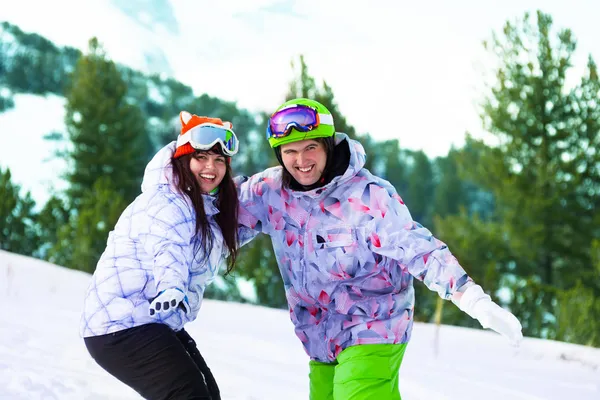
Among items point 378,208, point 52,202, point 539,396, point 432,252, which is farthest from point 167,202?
point 52,202

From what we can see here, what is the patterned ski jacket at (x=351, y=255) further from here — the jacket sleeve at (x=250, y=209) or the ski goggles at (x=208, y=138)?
the ski goggles at (x=208, y=138)

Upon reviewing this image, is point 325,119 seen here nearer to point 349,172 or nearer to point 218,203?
point 349,172

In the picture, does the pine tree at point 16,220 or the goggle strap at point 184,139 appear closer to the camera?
the goggle strap at point 184,139

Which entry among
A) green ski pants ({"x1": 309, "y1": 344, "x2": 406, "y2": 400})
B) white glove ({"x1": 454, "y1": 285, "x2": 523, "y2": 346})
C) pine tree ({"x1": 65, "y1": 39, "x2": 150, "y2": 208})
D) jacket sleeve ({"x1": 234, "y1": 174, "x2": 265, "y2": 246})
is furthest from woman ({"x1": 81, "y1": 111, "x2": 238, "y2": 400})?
pine tree ({"x1": 65, "y1": 39, "x2": 150, "y2": 208})

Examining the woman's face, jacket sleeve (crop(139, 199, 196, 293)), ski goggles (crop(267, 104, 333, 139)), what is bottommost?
jacket sleeve (crop(139, 199, 196, 293))

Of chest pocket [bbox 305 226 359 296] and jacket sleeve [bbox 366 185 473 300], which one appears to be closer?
jacket sleeve [bbox 366 185 473 300]

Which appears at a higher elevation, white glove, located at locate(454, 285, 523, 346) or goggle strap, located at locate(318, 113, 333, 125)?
goggle strap, located at locate(318, 113, 333, 125)

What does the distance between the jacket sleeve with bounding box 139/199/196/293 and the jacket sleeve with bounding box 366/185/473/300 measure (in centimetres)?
62

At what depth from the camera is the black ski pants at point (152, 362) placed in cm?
187

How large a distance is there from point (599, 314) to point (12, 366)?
10.1m

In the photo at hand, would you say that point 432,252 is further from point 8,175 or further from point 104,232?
point 8,175

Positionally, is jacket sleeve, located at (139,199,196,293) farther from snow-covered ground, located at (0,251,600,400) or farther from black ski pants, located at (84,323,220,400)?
snow-covered ground, located at (0,251,600,400)

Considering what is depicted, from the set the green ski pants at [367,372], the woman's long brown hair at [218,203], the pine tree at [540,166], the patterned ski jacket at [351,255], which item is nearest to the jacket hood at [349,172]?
the patterned ski jacket at [351,255]

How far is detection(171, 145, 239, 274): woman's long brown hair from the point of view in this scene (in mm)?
2109
